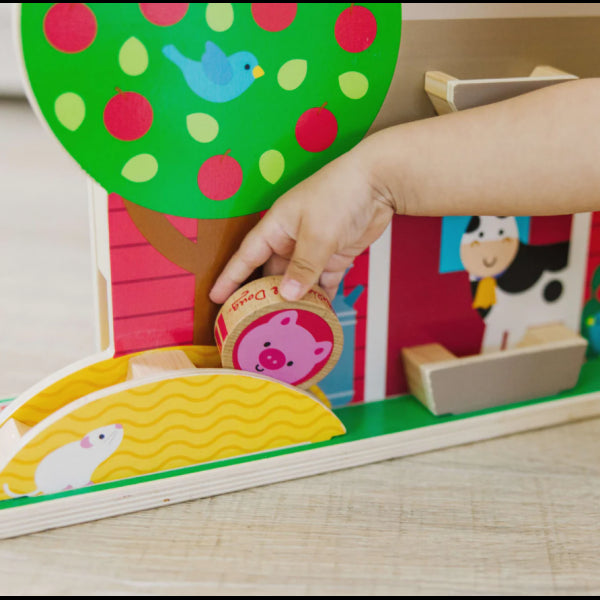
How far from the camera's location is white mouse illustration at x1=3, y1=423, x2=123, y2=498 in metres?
0.57

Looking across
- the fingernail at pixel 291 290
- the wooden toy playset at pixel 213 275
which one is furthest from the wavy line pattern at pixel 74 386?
the fingernail at pixel 291 290

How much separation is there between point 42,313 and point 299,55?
469 millimetres

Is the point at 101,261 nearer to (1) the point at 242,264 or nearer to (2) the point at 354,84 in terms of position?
(1) the point at 242,264

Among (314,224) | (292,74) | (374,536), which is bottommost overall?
(374,536)

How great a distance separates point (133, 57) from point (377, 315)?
0.31 m

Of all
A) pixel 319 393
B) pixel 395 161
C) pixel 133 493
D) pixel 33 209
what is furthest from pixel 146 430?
pixel 33 209

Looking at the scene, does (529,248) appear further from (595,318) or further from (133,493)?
(133,493)

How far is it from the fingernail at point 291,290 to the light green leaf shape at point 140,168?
13 centimetres

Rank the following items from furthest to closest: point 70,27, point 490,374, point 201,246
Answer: point 490,374 < point 201,246 < point 70,27

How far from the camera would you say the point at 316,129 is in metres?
0.59

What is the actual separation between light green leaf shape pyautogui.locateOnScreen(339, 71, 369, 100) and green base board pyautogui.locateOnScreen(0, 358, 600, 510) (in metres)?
0.28

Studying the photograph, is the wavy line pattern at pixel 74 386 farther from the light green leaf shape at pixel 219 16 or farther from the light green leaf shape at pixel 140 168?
the light green leaf shape at pixel 219 16

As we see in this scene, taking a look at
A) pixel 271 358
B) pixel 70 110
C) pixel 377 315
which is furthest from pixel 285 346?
pixel 70 110

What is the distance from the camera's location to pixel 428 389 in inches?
27.1
